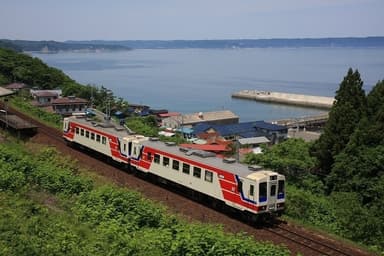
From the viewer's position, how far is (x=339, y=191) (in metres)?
17.2

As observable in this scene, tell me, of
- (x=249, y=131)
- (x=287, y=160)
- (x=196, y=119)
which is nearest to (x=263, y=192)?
(x=287, y=160)

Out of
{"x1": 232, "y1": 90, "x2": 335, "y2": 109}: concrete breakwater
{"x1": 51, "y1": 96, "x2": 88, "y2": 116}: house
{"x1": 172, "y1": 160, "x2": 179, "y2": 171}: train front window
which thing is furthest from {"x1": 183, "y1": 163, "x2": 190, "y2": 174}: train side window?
{"x1": 232, "y1": 90, "x2": 335, "y2": 109}: concrete breakwater

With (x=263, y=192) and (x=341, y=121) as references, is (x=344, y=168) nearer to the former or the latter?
(x=341, y=121)

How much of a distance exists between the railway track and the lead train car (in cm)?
49

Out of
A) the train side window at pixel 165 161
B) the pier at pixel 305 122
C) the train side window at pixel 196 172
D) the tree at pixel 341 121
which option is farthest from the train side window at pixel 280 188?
the pier at pixel 305 122

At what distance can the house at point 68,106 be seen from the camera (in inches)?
1774

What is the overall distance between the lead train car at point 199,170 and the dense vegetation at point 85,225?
2688 millimetres

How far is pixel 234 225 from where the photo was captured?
1357cm

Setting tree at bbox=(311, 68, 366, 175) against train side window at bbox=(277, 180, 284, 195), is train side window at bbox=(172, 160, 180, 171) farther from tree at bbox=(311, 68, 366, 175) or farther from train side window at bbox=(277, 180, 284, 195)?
tree at bbox=(311, 68, 366, 175)

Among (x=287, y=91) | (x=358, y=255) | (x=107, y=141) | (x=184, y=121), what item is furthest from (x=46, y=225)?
(x=287, y=91)

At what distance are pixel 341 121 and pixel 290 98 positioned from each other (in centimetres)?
6711

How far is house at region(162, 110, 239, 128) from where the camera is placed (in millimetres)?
47906

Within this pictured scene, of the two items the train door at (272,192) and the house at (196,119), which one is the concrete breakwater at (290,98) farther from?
the train door at (272,192)

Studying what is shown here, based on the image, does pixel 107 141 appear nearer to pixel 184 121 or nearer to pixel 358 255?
pixel 358 255
